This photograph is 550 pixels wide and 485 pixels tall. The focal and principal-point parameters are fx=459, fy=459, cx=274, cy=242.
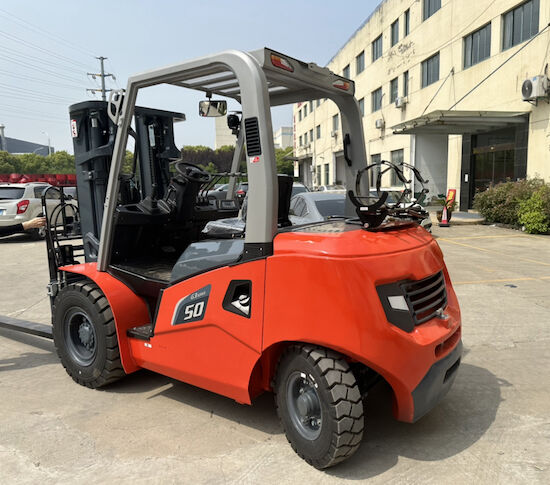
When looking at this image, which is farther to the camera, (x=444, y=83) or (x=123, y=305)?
(x=444, y=83)

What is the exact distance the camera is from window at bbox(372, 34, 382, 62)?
30875 millimetres

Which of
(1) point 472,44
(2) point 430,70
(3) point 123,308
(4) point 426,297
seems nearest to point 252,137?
(4) point 426,297

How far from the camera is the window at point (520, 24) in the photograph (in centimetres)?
1645

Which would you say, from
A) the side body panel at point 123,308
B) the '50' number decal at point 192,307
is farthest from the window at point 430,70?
the '50' number decal at point 192,307

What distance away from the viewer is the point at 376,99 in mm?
31812

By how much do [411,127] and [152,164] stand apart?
17557 mm

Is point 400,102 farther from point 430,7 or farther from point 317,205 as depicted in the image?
point 317,205

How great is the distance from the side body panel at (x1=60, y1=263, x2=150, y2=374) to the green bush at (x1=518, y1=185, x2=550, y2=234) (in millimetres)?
13751

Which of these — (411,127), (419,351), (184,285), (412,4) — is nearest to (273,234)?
(184,285)

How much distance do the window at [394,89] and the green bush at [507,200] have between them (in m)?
13.8

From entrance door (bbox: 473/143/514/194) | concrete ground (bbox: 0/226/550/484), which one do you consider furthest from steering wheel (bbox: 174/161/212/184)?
entrance door (bbox: 473/143/514/194)

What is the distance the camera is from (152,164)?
4883 mm

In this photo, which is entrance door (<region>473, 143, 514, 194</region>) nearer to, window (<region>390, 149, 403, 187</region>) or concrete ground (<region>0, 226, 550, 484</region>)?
window (<region>390, 149, 403, 187</region>)

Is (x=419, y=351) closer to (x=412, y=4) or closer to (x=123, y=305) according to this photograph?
(x=123, y=305)
